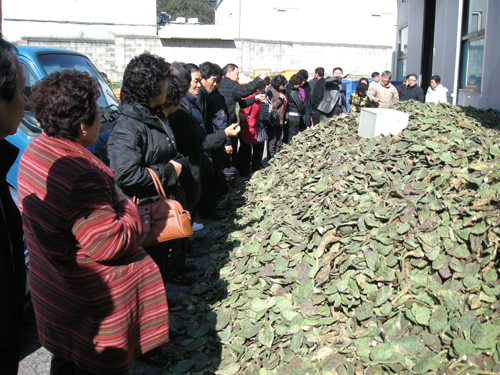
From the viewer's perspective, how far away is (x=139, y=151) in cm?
289

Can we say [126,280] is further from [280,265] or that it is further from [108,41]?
[108,41]

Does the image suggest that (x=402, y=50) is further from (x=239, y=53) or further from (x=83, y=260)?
(x=83, y=260)

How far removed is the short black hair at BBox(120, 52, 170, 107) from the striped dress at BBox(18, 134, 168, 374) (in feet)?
3.55

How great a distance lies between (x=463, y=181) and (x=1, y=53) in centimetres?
330

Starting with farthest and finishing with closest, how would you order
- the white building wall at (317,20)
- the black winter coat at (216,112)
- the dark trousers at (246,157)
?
1. the white building wall at (317,20)
2. the dark trousers at (246,157)
3. the black winter coat at (216,112)

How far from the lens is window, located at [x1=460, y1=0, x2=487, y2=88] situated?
30.6 ft

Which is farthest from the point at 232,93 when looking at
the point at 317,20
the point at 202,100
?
the point at 317,20

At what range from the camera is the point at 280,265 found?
11.7 ft

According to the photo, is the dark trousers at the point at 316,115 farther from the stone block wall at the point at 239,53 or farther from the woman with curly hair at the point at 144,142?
the stone block wall at the point at 239,53

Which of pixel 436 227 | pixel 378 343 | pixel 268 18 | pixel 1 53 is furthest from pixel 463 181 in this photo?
pixel 268 18

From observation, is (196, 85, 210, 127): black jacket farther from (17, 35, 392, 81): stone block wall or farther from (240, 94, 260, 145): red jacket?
(17, 35, 392, 81): stone block wall

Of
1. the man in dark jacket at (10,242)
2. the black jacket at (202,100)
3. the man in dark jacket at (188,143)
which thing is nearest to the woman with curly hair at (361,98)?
the black jacket at (202,100)

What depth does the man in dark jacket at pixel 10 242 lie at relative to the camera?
1.46 meters

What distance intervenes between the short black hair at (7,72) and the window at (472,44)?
9766 mm
